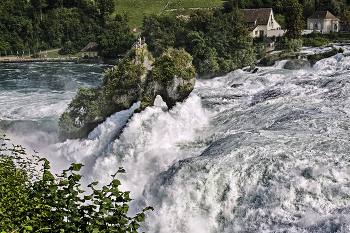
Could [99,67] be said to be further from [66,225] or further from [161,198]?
[66,225]

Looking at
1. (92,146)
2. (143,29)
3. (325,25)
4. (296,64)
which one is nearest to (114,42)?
(143,29)

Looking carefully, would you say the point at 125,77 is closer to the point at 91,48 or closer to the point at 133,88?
the point at 133,88

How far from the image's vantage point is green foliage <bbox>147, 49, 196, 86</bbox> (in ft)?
82.1

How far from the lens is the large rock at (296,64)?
35.9 metres

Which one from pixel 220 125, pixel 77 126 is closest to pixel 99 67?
pixel 77 126

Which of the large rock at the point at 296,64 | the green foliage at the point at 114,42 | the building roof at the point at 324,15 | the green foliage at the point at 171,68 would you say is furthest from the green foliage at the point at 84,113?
the green foliage at the point at 114,42

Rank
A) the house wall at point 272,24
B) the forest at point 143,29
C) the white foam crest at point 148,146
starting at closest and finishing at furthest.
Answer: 1. the white foam crest at point 148,146
2. the forest at point 143,29
3. the house wall at point 272,24

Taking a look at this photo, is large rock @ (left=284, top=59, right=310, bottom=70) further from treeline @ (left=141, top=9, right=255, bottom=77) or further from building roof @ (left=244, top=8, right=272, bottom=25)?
building roof @ (left=244, top=8, right=272, bottom=25)

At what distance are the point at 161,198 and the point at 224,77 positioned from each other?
27.9 m

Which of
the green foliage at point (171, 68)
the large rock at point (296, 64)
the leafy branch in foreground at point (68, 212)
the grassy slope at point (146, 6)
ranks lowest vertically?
the large rock at point (296, 64)

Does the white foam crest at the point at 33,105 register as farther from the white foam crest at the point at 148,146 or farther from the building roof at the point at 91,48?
the building roof at the point at 91,48

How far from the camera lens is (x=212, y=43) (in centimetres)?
4650

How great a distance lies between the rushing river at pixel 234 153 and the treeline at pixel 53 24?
62.2 metres

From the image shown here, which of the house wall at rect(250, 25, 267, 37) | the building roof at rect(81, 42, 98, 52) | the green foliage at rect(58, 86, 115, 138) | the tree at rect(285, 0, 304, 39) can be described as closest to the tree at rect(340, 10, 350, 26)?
the house wall at rect(250, 25, 267, 37)
